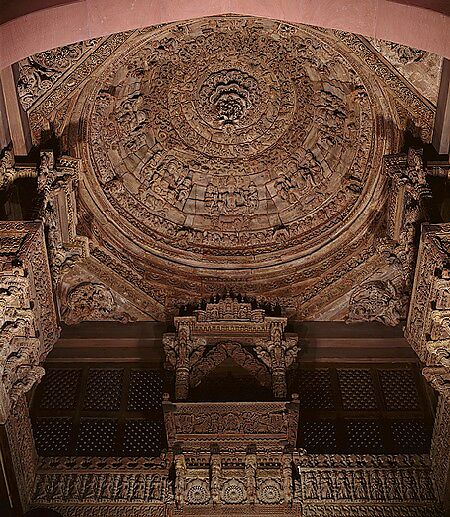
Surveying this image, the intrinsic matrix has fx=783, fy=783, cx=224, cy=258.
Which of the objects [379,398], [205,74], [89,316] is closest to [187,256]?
[89,316]

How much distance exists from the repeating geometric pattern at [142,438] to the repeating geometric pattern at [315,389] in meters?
1.80

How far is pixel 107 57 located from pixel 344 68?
2.91 meters

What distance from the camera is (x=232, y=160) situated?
10.8 metres

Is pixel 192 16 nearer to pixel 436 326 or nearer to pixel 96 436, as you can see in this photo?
pixel 436 326

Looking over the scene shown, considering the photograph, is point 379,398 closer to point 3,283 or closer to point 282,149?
point 282,149

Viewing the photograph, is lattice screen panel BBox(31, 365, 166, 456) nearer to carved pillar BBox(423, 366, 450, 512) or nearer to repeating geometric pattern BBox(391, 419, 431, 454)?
repeating geometric pattern BBox(391, 419, 431, 454)

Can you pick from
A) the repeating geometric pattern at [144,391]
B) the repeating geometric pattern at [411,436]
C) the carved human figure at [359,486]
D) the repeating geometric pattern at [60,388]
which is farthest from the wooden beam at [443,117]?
the repeating geometric pattern at [60,388]

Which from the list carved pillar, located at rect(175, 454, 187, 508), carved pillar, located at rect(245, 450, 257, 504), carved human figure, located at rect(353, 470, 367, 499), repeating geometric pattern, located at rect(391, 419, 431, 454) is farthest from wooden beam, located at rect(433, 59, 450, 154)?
carved pillar, located at rect(175, 454, 187, 508)

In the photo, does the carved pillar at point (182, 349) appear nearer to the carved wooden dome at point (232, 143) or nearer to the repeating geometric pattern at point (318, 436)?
the carved wooden dome at point (232, 143)

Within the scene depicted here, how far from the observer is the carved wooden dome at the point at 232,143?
9.85m

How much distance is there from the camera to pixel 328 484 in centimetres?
852

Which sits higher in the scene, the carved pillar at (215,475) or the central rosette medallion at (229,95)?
the central rosette medallion at (229,95)

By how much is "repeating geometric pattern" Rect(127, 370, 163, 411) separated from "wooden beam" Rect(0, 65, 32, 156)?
3.13 m

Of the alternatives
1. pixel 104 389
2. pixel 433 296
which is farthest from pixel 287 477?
pixel 104 389
